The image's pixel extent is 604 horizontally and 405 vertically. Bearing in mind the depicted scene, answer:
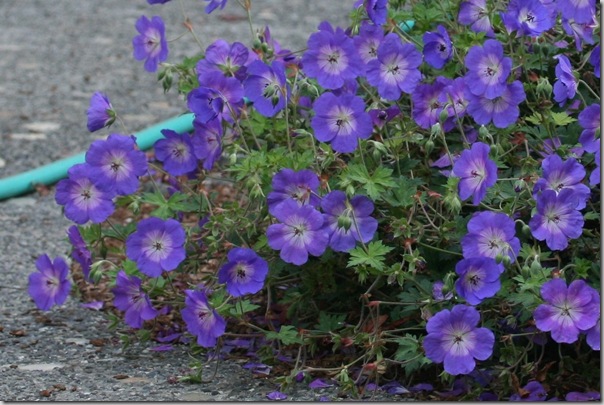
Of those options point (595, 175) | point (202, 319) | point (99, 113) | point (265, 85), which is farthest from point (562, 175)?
point (99, 113)

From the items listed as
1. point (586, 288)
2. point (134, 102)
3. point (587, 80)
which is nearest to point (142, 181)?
point (134, 102)

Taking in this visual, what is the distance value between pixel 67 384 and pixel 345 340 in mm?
624

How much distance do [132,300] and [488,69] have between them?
0.97 meters

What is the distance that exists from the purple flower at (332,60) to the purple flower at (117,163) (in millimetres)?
427

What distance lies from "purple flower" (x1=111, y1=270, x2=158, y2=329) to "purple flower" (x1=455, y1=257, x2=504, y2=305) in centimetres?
79

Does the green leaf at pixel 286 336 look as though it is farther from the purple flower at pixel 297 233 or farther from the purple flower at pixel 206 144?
the purple flower at pixel 206 144

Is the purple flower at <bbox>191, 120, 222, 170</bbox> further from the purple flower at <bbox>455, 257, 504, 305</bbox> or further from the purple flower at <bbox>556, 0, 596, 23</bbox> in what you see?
the purple flower at <bbox>556, 0, 596, 23</bbox>

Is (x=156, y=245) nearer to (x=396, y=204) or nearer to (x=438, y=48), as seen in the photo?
(x=396, y=204)

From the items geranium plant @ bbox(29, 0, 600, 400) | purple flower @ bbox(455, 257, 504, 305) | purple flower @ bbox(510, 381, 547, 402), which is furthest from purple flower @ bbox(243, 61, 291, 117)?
purple flower @ bbox(510, 381, 547, 402)

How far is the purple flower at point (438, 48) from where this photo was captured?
2637mm

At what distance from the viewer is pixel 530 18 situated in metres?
2.56

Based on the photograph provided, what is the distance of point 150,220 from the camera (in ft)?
8.71

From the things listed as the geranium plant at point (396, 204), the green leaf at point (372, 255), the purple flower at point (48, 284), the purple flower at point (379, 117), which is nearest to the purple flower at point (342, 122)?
the geranium plant at point (396, 204)

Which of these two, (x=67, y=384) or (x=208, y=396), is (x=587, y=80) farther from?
(x=67, y=384)
